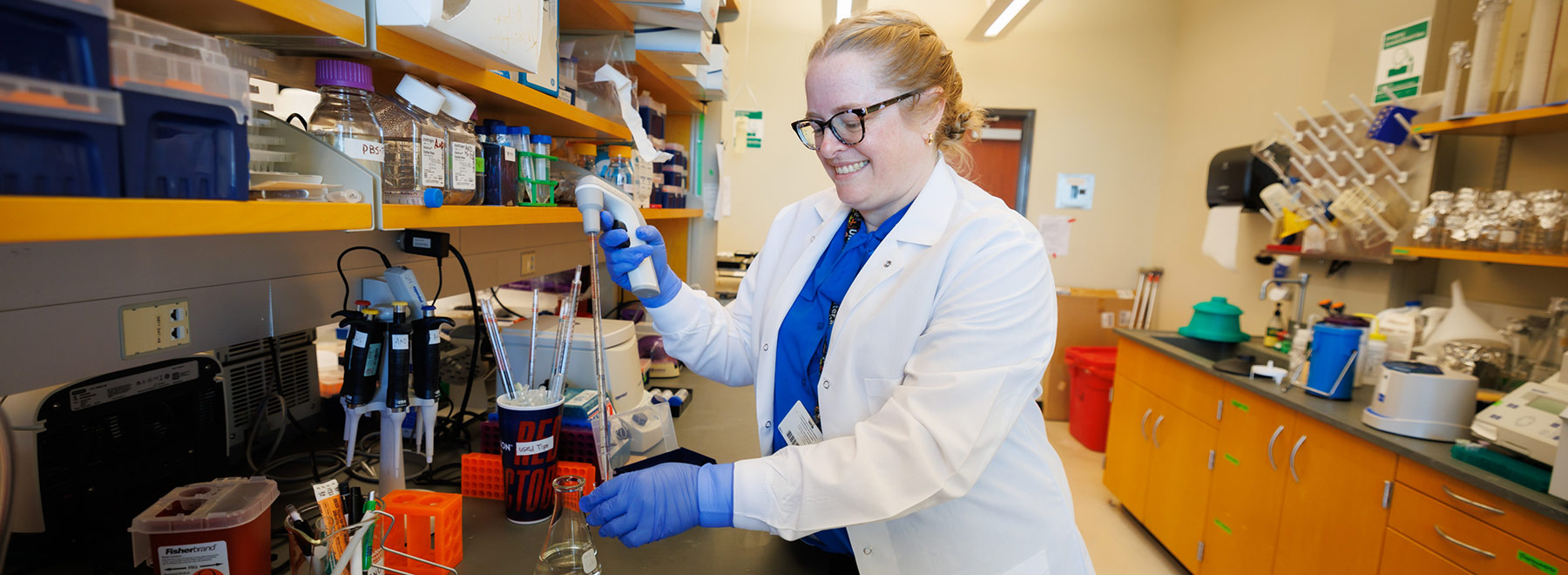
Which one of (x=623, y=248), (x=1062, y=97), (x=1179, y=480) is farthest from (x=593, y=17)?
(x=1062, y=97)

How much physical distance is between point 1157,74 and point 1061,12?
2.59 ft

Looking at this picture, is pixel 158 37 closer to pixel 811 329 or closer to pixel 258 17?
pixel 258 17

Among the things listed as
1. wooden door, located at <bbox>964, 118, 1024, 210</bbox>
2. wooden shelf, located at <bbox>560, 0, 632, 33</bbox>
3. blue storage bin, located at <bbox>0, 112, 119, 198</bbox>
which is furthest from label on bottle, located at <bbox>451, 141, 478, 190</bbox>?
wooden door, located at <bbox>964, 118, 1024, 210</bbox>

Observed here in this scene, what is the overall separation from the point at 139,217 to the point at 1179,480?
10.4ft

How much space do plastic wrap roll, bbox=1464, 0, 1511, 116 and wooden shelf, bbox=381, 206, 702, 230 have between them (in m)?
2.70

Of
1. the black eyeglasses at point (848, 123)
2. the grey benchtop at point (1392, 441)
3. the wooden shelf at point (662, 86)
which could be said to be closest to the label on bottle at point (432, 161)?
the black eyeglasses at point (848, 123)

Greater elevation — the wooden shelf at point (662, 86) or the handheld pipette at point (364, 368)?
the wooden shelf at point (662, 86)

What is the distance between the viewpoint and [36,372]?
825 mm

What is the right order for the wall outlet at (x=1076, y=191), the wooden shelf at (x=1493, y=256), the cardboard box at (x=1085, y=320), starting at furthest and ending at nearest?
the wall outlet at (x=1076, y=191) → the cardboard box at (x=1085, y=320) → the wooden shelf at (x=1493, y=256)

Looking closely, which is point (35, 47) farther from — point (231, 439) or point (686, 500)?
point (231, 439)

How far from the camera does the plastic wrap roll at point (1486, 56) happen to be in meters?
2.01

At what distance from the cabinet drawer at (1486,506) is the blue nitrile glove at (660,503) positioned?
1.77 meters

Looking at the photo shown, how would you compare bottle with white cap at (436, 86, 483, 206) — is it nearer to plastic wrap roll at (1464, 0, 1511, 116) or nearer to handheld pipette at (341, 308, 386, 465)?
handheld pipette at (341, 308, 386, 465)

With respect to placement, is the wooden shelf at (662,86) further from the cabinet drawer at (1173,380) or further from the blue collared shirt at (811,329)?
the cabinet drawer at (1173,380)
